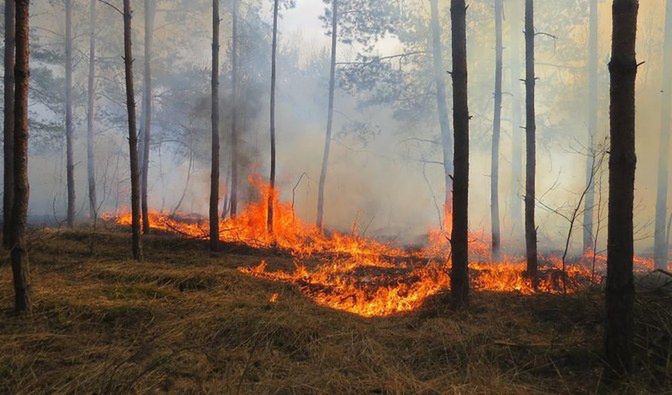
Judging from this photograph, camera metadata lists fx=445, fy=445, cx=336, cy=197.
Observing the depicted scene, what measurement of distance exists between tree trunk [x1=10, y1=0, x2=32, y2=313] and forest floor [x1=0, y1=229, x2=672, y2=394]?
389mm

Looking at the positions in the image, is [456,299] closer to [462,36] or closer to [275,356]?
[275,356]

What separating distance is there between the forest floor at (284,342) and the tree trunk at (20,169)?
39 centimetres

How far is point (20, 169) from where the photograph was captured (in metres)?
5.39

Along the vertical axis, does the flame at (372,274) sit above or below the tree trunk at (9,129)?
below

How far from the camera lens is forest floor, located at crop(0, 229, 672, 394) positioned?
3834 mm

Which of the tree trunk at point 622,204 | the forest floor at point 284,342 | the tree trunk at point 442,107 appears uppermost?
the tree trunk at point 442,107

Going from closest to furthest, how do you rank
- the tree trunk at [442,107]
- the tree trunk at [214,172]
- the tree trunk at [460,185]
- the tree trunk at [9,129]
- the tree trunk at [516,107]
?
the tree trunk at [460,185], the tree trunk at [9,129], the tree trunk at [214,172], the tree trunk at [442,107], the tree trunk at [516,107]

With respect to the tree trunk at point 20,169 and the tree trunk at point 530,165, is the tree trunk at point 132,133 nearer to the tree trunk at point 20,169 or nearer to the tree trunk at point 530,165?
the tree trunk at point 20,169

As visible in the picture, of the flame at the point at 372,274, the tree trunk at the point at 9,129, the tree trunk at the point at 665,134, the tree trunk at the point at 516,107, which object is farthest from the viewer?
the tree trunk at the point at 516,107

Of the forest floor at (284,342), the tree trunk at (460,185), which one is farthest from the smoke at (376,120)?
the forest floor at (284,342)

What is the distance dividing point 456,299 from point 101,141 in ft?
132

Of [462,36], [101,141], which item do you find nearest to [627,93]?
[462,36]

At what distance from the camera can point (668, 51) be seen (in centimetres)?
1892

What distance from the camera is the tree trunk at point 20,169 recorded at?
5355 mm
